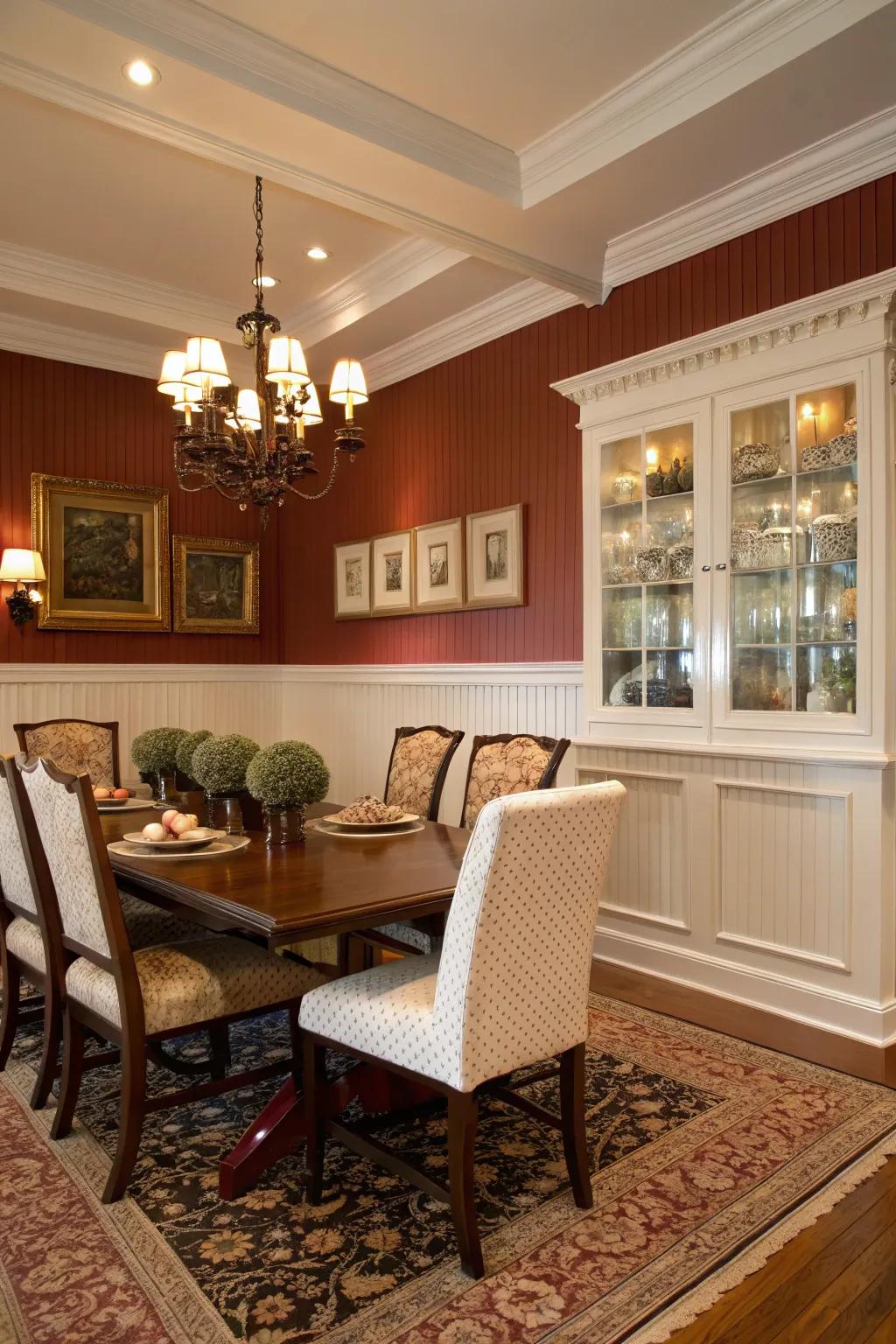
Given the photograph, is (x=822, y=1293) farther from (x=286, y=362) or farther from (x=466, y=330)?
(x=466, y=330)

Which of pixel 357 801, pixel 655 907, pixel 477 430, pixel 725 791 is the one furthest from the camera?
pixel 477 430

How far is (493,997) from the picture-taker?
1872 mm

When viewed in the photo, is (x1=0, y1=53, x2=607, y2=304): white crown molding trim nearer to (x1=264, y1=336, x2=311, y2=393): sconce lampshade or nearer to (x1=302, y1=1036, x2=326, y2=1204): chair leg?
(x1=264, y1=336, x2=311, y2=393): sconce lampshade

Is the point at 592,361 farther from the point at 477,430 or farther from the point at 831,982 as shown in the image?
the point at 831,982

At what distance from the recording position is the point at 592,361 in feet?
13.6

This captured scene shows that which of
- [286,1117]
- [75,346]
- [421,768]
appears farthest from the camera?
[75,346]

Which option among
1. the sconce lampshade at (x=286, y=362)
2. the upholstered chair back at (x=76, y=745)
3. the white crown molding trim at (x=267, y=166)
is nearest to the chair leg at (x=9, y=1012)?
the upholstered chair back at (x=76, y=745)

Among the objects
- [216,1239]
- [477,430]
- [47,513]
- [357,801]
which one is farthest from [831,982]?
[47,513]

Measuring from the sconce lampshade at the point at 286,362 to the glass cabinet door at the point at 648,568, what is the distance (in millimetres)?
1414

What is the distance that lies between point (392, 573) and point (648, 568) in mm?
1933

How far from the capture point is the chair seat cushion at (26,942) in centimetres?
266

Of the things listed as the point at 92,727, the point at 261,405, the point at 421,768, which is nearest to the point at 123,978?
the point at 421,768

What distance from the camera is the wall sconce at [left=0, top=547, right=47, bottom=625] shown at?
15.6 feet

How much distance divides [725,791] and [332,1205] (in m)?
2.06
